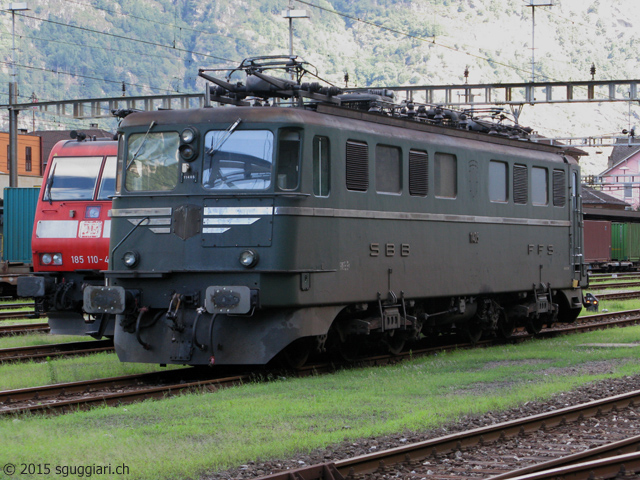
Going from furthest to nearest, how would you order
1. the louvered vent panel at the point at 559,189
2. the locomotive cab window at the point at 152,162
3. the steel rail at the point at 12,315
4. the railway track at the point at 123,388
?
the steel rail at the point at 12,315 → the louvered vent panel at the point at 559,189 → the locomotive cab window at the point at 152,162 → the railway track at the point at 123,388

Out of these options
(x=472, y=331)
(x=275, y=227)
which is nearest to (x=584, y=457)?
(x=275, y=227)

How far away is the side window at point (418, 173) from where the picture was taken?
13945 millimetres

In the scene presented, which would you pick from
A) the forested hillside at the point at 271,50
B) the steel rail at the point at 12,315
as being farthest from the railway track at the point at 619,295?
the forested hillside at the point at 271,50

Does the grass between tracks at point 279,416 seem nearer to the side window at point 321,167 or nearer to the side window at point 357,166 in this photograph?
the side window at point 321,167

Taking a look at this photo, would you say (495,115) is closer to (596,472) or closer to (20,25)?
(596,472)

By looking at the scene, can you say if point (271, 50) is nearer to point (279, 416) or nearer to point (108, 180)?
point (108, 180)

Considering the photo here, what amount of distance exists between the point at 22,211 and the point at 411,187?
52.6 feet

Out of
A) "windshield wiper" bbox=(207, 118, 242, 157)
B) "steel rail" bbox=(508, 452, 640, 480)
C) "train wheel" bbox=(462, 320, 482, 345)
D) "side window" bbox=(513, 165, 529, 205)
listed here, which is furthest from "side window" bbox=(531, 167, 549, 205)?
"steel rail" bbox=(508, 452, 640, 480)

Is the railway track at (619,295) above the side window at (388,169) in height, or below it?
below

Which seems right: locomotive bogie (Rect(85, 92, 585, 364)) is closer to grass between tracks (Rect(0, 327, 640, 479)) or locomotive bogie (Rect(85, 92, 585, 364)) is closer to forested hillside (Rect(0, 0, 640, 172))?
grass between tracks (Rect(0, 327, 640, 479))

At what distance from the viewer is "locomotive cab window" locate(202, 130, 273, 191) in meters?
11.8

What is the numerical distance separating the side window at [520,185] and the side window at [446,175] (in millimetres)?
2133

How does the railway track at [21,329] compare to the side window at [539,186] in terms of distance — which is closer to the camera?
the side window at [539,186]

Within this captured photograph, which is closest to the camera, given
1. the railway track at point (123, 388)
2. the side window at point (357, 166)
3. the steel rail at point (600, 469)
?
the steel rail at point (600, 469)
